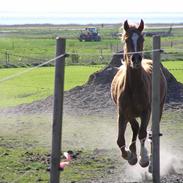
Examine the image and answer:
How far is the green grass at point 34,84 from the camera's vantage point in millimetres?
24719

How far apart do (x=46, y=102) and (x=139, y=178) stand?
10661mm

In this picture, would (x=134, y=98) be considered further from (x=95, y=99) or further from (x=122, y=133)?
(x=95, y=99)

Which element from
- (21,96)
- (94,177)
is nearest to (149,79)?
(94,177)

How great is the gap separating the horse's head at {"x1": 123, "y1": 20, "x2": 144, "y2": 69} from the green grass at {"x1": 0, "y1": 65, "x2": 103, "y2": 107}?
13.2 meters

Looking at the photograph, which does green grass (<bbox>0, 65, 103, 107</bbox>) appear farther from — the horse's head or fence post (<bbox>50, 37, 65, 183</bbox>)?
fence post (<bbox>50, 37, 65, 183</bbox>)

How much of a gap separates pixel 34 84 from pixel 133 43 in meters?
19.4

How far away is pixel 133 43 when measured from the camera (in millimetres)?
9938

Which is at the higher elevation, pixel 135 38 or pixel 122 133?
pixel 135 38

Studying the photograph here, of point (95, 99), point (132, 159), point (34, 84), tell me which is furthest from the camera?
point (34, 84)

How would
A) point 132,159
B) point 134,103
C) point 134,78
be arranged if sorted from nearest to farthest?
point 134,78 → point 134,103 → point 132,159

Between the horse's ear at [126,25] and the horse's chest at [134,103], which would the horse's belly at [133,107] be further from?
the horse's ear at [126,25]

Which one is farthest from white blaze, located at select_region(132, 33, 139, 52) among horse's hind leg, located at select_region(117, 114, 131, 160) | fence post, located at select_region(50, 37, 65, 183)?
fence post, located at select_region(50, 37, 65, 183)

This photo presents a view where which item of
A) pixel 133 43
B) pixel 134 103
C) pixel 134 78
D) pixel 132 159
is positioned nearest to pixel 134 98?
pixel 134 103

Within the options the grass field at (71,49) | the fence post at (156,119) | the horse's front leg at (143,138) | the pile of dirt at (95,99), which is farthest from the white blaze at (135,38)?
the pile of dirt at (95,99)
